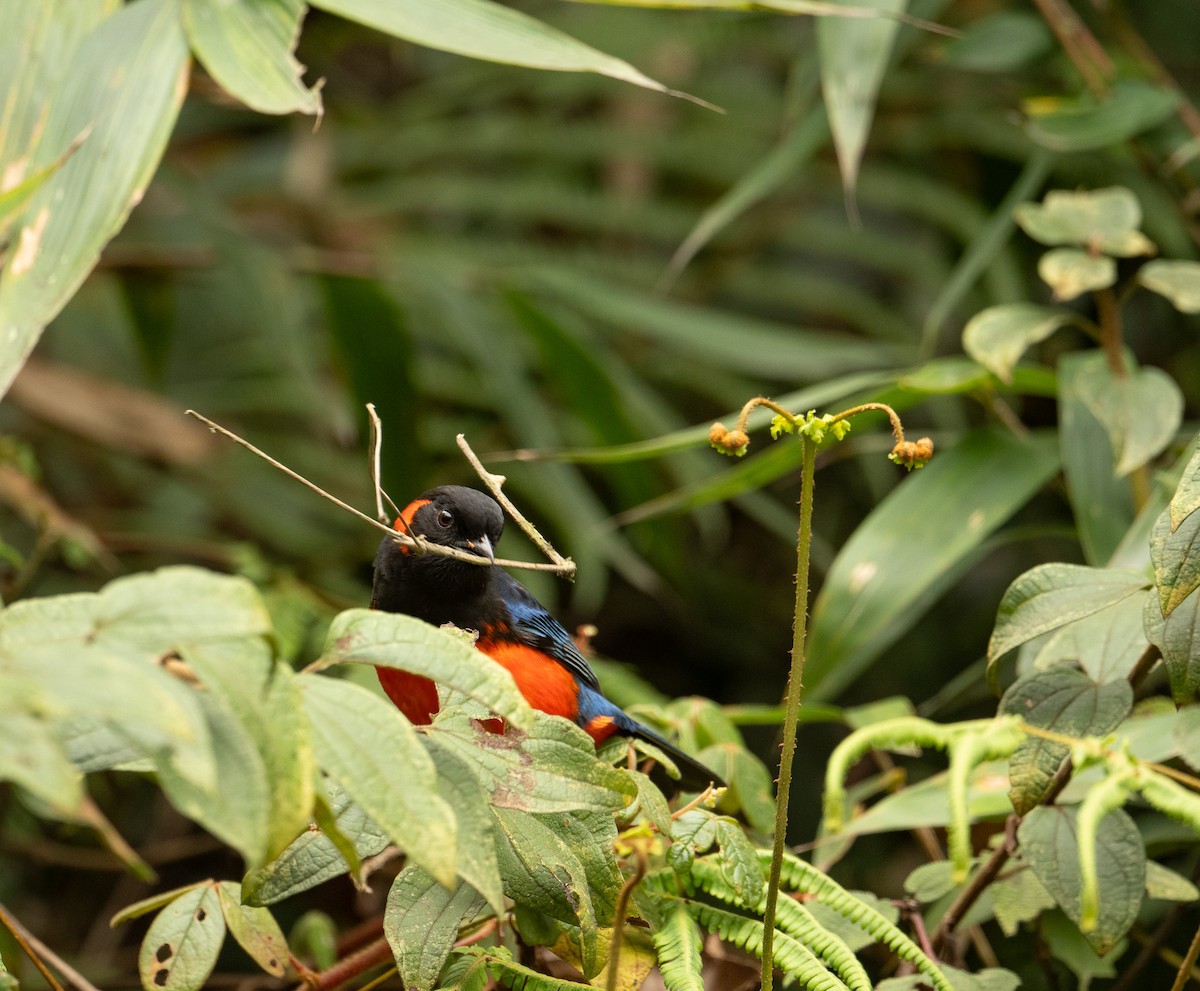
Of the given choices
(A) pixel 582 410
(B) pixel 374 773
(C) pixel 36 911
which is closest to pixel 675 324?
(A) pixel 582 410

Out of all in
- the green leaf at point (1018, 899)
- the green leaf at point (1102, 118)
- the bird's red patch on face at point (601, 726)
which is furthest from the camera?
the green leaf at point (1102, 118)

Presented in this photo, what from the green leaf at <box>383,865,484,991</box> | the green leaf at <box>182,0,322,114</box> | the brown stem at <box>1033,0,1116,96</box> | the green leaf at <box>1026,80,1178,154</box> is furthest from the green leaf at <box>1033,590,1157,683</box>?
the brown stem at <box>1033,0,1116,96</box>

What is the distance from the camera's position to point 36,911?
14.9ft

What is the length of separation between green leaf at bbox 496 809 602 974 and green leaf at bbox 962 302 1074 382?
159 cm

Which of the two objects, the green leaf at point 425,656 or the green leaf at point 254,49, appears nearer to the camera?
the green leaf at point 425,656

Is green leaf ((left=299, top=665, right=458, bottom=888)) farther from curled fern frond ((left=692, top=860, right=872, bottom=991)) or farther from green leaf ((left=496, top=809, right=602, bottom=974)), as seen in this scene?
curled fern frond ((left=692, top=860, right=872, bottom=991))

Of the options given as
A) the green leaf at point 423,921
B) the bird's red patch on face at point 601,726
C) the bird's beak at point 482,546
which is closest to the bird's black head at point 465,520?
the bird's beak at point 482,546

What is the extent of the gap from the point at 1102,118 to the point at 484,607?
7.43 ft

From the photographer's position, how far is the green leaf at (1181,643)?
142 centimetres

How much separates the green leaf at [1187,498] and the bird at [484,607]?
1444 millimetres

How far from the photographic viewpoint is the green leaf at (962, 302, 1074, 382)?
2.61 metres

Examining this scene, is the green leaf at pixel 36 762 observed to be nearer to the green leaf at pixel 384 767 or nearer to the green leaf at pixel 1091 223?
the green leaf at pixel 384 767

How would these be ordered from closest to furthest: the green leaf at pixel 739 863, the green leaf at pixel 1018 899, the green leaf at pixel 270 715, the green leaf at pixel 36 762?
the green leaf at pixel 36 762, the green leaf at pixel 270 715, the green leaf at pixel 739 863, the green leaf at pixel 1018 899

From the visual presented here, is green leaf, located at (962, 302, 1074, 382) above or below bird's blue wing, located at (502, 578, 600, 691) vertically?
above
